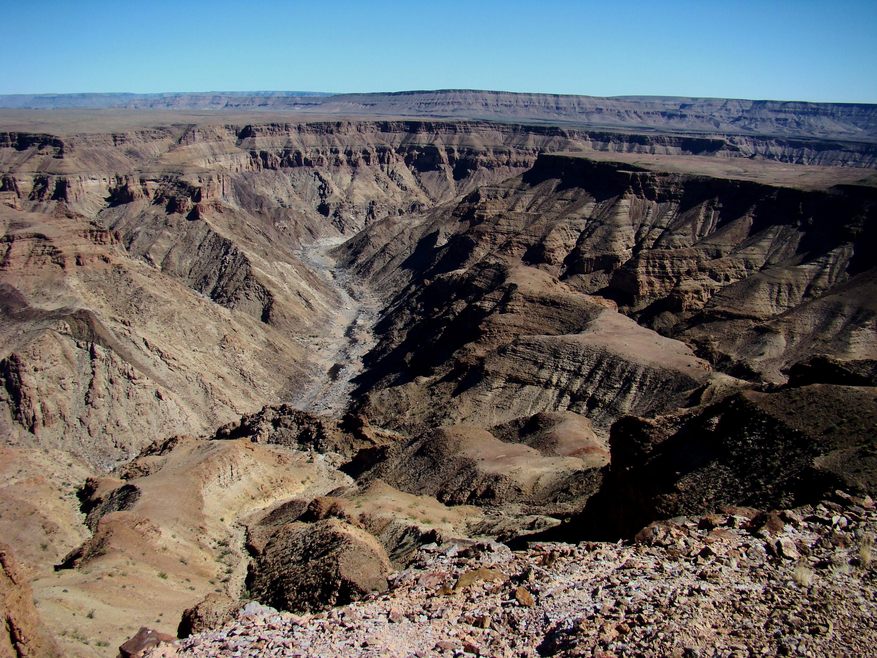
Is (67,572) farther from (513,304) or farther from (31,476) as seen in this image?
(513,304)

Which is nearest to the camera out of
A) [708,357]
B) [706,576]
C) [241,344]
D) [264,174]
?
[706,576]

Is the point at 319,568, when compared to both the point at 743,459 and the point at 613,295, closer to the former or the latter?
the point at 743,459

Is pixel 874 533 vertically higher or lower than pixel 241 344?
higher

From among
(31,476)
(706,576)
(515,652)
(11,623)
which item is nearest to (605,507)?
(706,576)

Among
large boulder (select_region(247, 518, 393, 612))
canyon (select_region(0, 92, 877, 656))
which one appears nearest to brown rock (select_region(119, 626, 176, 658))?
canyon (select_region(0, 92, 877, 656))

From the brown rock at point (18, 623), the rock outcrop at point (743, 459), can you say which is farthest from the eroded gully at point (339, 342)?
the brown rock at point (18, 623)

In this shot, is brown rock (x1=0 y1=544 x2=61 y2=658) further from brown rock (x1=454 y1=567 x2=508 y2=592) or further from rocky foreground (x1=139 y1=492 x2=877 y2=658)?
brown rock (x1=454 y1=567 x2=508 y2=592)

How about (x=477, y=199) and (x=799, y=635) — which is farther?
(x=477, y=199)
